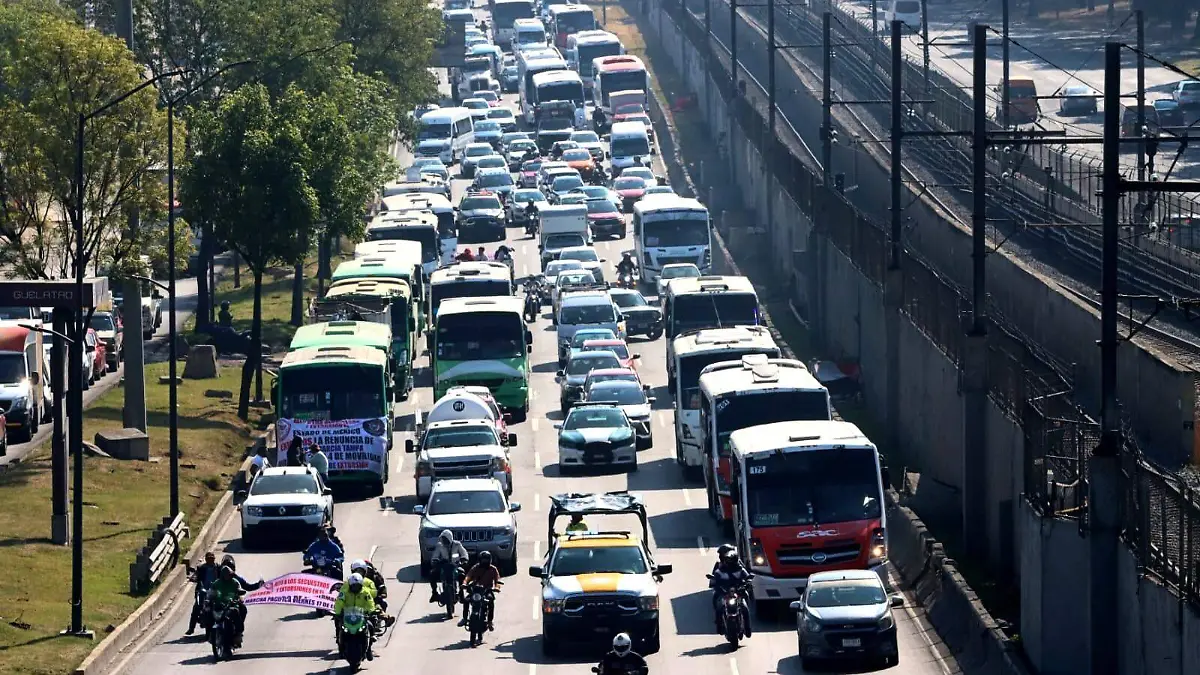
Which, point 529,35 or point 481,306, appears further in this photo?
point 529,35

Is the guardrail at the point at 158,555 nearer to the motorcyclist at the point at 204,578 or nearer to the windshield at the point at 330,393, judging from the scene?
the motorcyclist at the point at 204,578

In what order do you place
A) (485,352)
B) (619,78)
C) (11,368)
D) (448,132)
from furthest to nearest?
(619,78), (448,132), (485,352), (11,368)

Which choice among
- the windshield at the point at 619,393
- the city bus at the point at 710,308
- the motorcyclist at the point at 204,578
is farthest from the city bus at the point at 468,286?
the motorcyclist at the point at 204,578

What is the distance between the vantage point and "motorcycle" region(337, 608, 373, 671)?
30328mm

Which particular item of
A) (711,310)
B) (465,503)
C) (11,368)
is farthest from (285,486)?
(711,310)

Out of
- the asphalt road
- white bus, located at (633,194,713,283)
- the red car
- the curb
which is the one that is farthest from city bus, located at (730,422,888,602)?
white bus, located at (633,194,713,283)

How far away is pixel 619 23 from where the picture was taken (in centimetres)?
16325

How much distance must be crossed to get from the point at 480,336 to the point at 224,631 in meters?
23.8

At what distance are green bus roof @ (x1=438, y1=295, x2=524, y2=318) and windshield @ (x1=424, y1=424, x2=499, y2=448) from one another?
31.5ft

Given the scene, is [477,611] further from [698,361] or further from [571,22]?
[571,22]

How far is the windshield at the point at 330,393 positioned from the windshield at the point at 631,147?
57.5 metres

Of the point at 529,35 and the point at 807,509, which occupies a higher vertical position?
the point at 529,35

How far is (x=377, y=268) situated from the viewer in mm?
61062

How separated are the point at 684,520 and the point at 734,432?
4.95 m
